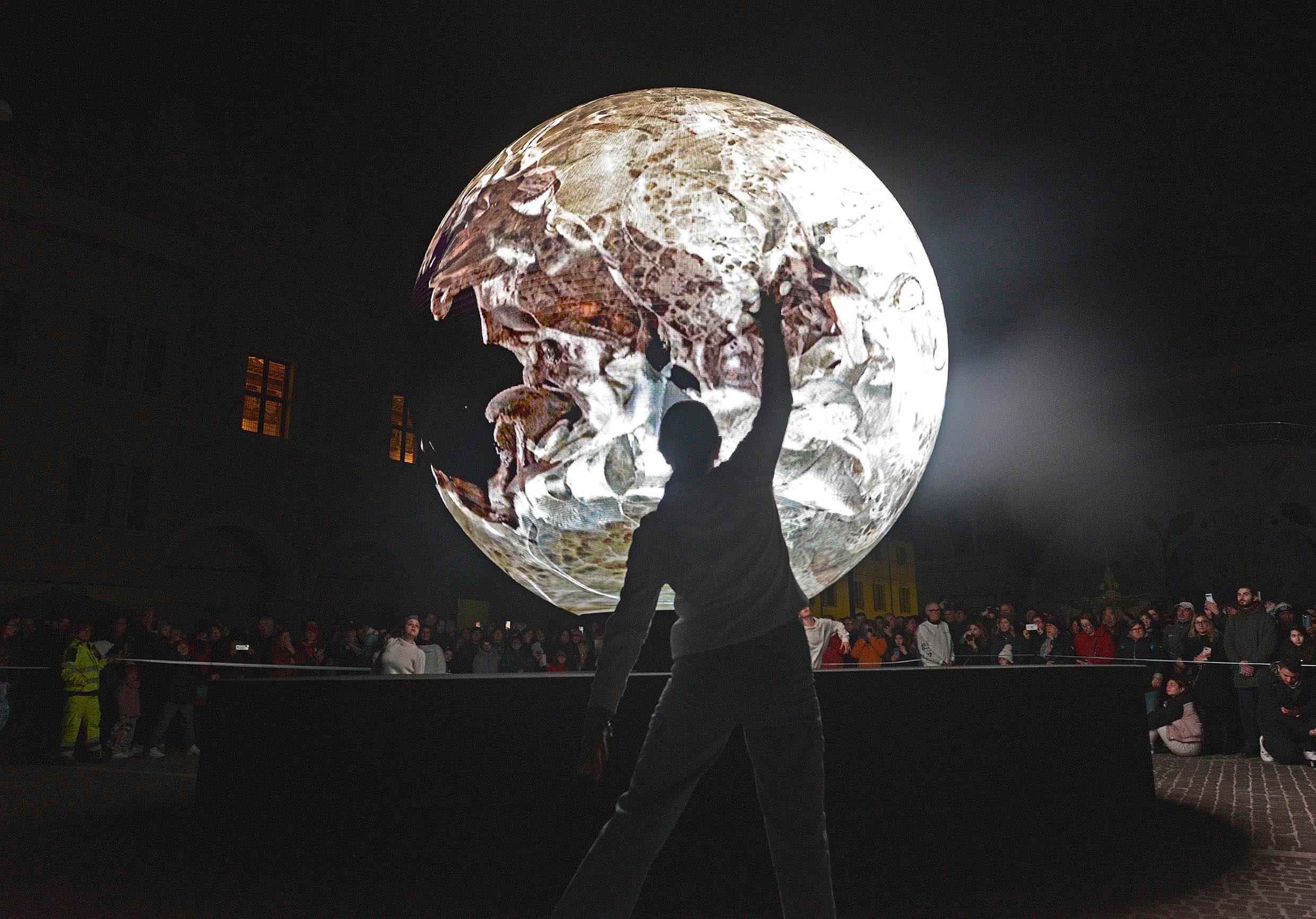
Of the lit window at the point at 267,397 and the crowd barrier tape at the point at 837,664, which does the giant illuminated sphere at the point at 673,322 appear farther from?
the lit window at the point at 267,397

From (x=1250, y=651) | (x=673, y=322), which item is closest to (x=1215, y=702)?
(x=1250, y=651)

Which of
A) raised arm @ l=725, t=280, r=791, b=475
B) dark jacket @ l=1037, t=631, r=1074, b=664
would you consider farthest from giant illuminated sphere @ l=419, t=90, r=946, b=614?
dark jacket @ l=1037, t=631, r=1074, b=664

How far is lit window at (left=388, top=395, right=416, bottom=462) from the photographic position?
21.8 m

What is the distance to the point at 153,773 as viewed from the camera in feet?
28.7

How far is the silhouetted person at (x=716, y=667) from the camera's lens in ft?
8.18

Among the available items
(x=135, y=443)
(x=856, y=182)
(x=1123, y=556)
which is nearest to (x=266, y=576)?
(x=135, y=443)

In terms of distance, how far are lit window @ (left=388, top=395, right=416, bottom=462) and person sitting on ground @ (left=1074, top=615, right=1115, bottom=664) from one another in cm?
1588

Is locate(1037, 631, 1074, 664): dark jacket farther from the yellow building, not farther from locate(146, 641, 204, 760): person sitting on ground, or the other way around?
the yellow building

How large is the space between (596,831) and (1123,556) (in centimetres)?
2407

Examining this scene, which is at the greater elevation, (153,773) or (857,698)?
(857,698)

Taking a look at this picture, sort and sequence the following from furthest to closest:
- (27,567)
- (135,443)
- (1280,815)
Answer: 1. (135,443)
2. (27,567)
3. (1280,815)

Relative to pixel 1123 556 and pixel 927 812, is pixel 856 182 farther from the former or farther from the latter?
pixel 1123 556

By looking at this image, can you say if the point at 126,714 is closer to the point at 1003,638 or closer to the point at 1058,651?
the point at 1003,638

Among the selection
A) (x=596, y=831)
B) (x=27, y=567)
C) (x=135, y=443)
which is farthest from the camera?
(x=135, y=443)
